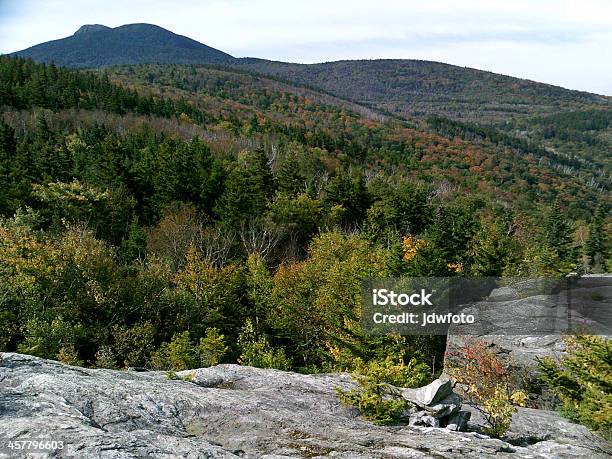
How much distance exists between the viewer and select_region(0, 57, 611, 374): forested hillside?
28469 mm

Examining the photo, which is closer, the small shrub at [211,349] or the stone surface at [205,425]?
the stone surface at [205,425]

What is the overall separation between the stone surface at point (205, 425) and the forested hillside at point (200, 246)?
15.5 feet

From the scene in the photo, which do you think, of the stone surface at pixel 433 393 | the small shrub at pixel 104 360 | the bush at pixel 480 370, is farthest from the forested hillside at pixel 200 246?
the stone surface at pixel 433 393

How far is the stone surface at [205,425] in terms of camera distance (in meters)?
9.43

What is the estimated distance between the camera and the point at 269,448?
10.2 m

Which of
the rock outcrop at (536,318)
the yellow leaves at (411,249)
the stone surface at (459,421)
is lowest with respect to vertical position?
the rock outcrop at (536,318)

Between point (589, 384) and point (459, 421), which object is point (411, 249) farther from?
point (459, 421)

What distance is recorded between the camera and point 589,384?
562 inches

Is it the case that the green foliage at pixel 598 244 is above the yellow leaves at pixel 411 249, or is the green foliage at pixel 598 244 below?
below

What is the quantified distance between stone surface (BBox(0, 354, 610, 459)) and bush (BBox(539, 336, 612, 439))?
0.73 metres

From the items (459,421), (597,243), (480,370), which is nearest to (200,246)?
(480,370)

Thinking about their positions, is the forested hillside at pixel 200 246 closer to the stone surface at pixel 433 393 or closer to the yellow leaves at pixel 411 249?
the yellow leaves at pixel 411 249

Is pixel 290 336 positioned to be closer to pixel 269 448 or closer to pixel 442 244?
pixel 442 244

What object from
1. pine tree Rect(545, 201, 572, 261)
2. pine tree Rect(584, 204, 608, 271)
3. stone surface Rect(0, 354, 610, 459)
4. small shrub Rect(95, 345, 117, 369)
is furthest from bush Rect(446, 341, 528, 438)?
pine tree Rect(584, 204, 608, 271)
